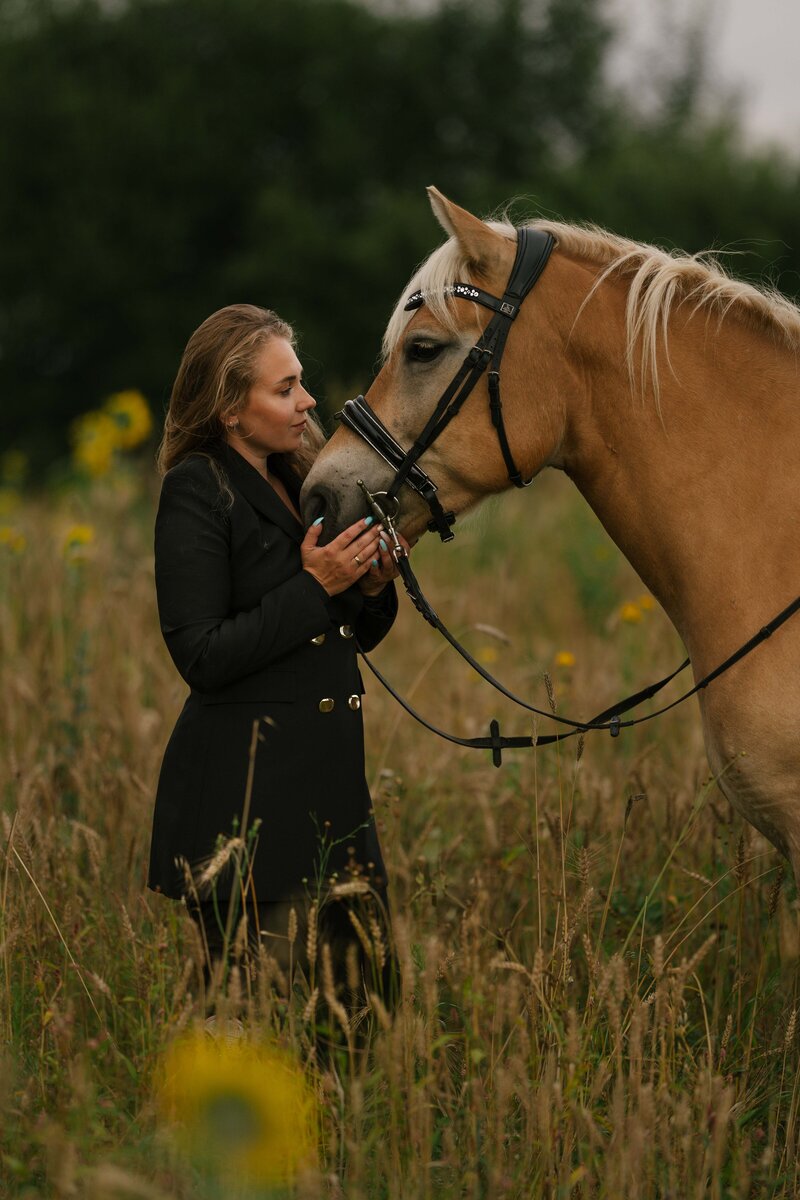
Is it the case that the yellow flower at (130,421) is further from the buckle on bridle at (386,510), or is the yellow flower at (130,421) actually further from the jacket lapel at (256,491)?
the buckle on bridle at (386,510)

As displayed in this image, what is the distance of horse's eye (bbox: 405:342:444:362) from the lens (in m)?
3.00

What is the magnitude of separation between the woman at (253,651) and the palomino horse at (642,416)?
162mm

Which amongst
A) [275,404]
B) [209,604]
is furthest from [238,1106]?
[275,404]

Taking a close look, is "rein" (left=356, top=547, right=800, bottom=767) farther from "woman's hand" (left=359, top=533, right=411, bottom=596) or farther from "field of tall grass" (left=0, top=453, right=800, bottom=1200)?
"field of tall grass" (left=0, top=453, right=800, bottom=1200)

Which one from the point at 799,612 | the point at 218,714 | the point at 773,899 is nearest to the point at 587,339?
the point at 799,612

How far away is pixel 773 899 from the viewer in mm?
3104

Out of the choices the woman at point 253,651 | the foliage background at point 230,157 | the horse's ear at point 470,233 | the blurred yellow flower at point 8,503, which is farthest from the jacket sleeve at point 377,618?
the foliage background at point 230,157

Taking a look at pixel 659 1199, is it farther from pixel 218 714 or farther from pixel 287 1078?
pixel 218 714

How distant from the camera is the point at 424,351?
3014 millimetres

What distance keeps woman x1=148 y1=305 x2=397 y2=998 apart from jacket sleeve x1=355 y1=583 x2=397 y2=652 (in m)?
0.20

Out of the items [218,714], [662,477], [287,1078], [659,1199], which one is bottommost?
[659,1199]

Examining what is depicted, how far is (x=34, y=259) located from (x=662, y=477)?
1903cm

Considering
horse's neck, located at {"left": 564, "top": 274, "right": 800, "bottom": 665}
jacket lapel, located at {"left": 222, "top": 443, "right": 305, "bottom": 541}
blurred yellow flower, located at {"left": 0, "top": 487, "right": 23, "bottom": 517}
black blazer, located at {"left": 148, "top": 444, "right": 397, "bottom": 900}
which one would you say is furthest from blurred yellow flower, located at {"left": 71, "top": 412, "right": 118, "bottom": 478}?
horse's neck, located at {"left": 564, "top": 274, "right": 800, "bottom": 665}

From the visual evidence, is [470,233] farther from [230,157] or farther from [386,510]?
[230,157]
